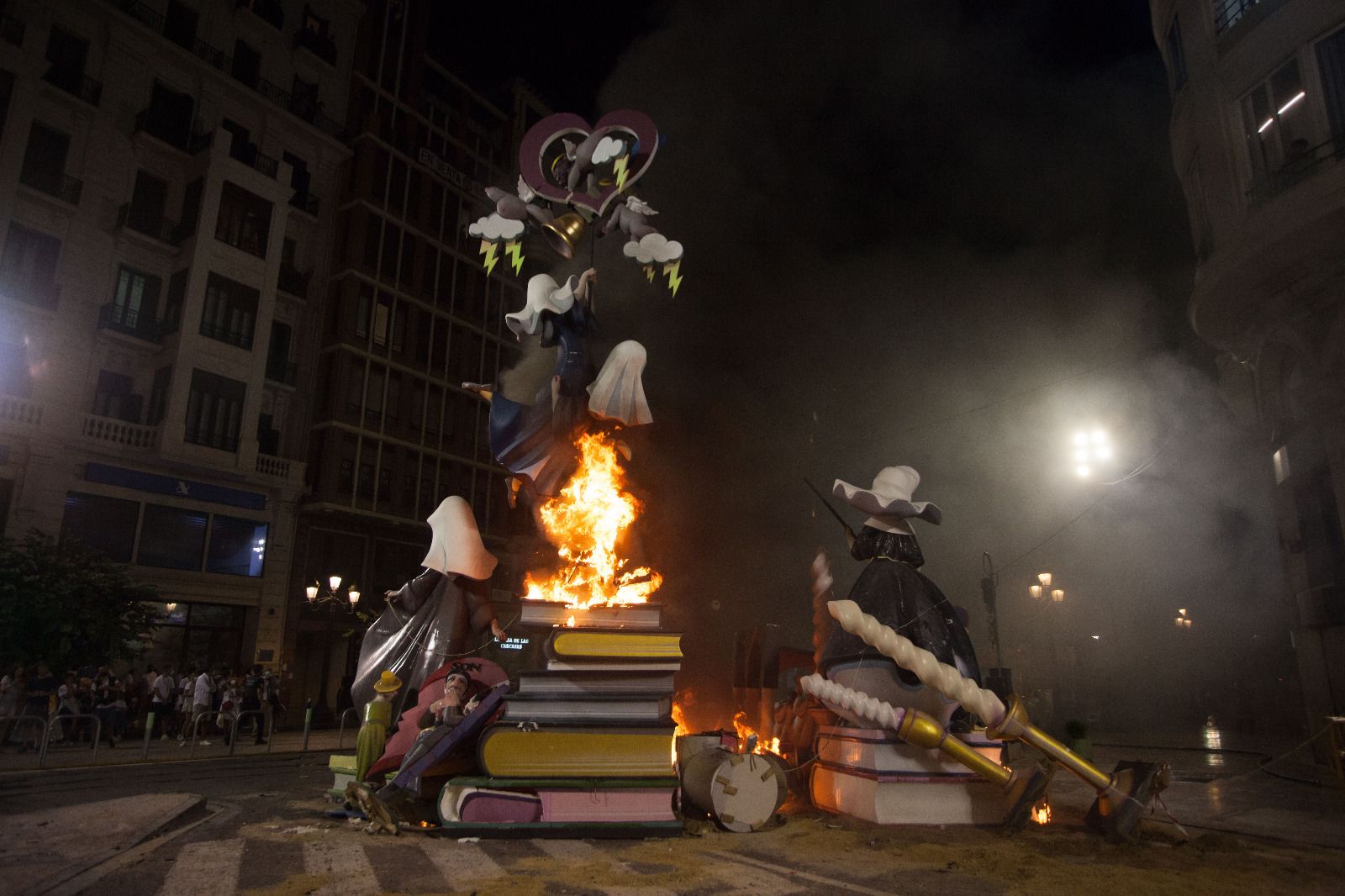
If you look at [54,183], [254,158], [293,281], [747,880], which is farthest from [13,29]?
[747,880]

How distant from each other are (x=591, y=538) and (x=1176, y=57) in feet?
57.6

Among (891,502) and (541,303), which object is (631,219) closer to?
(541,303)

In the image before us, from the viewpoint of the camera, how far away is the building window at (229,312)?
25219mm

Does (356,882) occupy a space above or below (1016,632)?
below

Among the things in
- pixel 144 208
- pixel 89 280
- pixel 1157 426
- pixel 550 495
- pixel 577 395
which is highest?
pixel 144 208

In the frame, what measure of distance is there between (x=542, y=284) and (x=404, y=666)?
4054mm

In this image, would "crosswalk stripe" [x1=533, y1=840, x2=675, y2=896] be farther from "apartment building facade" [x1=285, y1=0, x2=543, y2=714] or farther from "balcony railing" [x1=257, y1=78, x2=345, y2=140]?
"balcony railing" [x1=257, y1=78, x2=345, y2=140]

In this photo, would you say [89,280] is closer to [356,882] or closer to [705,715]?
[705,715]

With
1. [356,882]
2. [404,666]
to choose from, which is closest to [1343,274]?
[404,666]

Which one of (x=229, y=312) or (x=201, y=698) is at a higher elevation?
(x=229, y=312)

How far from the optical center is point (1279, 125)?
545 inches

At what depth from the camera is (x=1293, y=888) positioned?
4781 millimetres

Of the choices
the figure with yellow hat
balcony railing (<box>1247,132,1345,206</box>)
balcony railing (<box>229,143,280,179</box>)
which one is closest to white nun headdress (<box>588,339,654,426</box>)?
the figure with yellow hat

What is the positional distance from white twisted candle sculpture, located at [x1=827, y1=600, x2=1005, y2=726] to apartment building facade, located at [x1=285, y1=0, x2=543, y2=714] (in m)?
21.6
